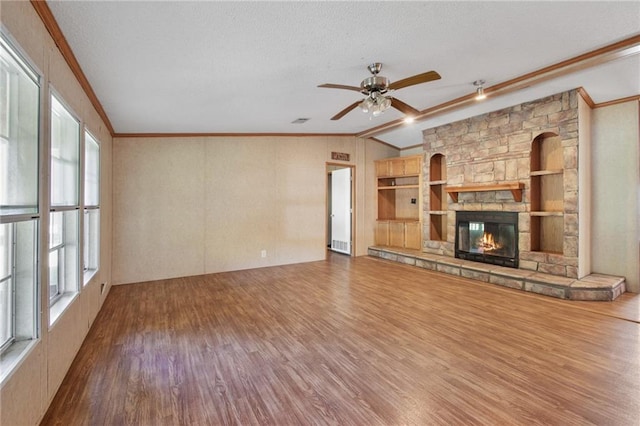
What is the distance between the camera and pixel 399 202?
7.47 m

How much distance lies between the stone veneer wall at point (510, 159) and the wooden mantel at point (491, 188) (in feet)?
0.26

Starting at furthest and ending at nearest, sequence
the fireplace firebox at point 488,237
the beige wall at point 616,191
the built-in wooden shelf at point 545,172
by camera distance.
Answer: the fireplace firebox at point 488,237, the built-in wooden shelf at point 545,172, the beige wall at point 616,191

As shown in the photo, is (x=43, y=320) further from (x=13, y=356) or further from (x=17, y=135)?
(x=17, y=135)

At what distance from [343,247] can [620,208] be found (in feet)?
16.2

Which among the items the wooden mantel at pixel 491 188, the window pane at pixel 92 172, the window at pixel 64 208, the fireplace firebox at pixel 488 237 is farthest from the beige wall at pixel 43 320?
the fireplace firebox at pixel 488 237

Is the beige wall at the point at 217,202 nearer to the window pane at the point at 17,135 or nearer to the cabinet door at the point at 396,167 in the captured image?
the cabinet door at the point at 396,167

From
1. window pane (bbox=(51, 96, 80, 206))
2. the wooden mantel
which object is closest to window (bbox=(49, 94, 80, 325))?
window pane (bbox=(51, 96, 80, 206))

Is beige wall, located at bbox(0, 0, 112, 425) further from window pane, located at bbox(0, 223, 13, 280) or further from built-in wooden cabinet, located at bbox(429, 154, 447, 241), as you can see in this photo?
built-in wooden cabinet, located at bbox(429, 154, 447, 241)

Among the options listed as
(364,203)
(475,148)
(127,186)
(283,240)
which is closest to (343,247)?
(364,203)

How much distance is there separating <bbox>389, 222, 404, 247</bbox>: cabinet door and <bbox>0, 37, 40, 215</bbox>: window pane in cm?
635

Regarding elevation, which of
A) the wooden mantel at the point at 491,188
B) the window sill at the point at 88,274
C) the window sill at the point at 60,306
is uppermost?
the wooden mantel at the point at 491,188

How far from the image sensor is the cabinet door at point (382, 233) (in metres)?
7.30

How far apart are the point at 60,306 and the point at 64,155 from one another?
4.21 ft

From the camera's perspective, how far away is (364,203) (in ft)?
23.7
